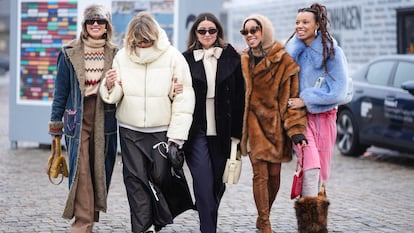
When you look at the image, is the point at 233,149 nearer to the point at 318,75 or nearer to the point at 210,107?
the point at 210,107

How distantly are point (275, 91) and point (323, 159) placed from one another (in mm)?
712

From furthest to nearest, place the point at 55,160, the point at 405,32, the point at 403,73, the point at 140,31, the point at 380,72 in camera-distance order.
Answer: the point at 405,32 → the point at 380,72 → the point at 403,73 → the point at 55,160 → the point at 140,31

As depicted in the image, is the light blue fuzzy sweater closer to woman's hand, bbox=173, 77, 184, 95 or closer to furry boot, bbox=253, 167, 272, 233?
furry boot, bbox=253, 167, 272, 233

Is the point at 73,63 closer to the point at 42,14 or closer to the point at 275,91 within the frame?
the point at 275,91

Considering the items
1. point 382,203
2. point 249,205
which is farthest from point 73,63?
point 382,203

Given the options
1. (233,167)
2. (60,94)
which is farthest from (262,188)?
(60,94)

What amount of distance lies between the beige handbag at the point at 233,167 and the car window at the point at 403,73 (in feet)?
20.0

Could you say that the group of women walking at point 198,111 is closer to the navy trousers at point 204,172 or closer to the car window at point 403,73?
the navy trousers at point 204,172

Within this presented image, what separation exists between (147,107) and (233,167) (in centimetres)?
83

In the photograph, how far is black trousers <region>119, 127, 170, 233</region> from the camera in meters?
6.95

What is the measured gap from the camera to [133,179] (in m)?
6.98

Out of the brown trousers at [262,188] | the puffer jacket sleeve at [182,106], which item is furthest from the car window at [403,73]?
the puffer jacket sleeve at [182,106]

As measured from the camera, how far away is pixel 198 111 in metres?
6.98

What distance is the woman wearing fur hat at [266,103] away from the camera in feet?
22.8
